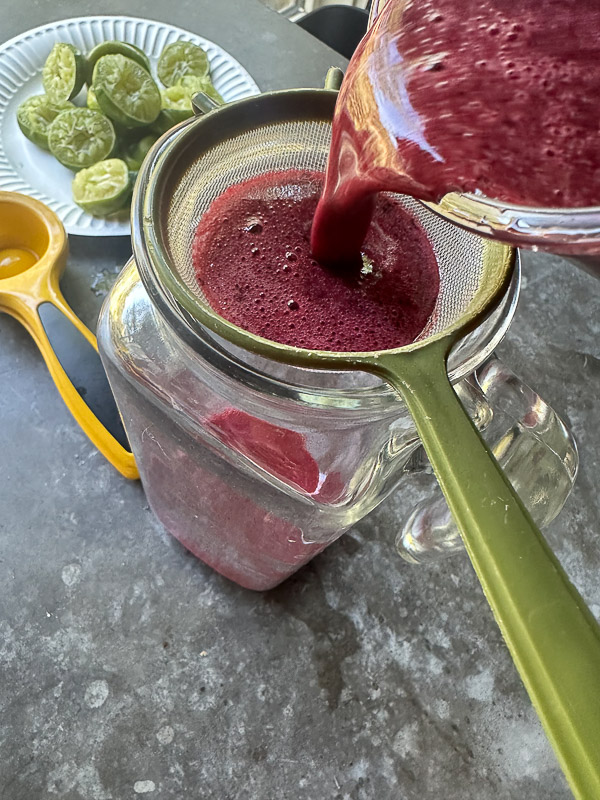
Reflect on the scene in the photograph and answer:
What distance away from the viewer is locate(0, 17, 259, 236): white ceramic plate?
871mm

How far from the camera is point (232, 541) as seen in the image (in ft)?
1.97

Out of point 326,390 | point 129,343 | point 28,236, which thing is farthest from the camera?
point 28,236

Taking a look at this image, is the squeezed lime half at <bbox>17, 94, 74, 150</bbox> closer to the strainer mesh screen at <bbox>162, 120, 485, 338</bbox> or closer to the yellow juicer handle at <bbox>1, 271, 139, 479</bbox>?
the yellow juicer handle at <bbox>1, 271, 139, 479</bbox>

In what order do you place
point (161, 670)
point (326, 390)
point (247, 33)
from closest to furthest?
point (326, 390) → point (161, 670) → point (247, 33)

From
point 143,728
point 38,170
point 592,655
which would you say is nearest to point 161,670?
point 143,728

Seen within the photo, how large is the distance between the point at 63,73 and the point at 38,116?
0.08 m

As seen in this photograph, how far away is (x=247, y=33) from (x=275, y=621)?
912mm

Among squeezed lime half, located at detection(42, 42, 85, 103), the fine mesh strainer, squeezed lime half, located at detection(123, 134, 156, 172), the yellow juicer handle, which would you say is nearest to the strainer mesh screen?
the fine mesh strainer

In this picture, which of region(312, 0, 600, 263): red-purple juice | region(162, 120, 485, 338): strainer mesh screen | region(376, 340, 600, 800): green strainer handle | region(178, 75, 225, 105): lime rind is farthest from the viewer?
region(178, 75, 225, 105): lime rind

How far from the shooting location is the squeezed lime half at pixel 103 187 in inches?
32.9

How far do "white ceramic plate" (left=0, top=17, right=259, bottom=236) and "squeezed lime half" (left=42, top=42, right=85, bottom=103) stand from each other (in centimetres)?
4

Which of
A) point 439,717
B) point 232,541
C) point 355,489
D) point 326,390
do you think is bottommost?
point 439,717

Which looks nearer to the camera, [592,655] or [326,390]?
[592,655]

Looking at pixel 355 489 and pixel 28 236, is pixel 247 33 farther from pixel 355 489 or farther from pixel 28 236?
pixel 355 489
